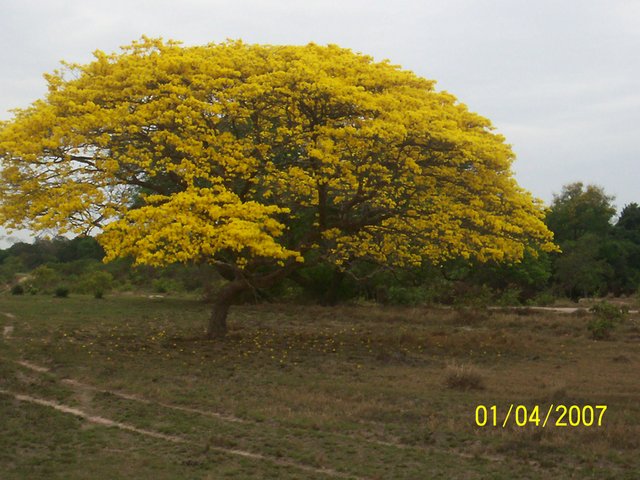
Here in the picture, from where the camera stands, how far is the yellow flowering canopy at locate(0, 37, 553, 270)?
637 inches

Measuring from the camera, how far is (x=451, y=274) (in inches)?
1529

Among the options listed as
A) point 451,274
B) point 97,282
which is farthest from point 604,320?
point 97,282

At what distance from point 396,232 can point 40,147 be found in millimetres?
8992

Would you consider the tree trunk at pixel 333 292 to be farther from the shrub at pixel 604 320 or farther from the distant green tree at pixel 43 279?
the distant green tree at pixel 43 279

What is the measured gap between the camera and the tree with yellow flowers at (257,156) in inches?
636

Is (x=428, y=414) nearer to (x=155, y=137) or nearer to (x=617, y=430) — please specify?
(x=617, y=430)

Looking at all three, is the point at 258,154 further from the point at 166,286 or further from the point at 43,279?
the point at 166,286

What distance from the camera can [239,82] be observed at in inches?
685

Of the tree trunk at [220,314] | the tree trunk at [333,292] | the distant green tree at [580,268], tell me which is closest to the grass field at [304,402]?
the tree trunk at [220,314]

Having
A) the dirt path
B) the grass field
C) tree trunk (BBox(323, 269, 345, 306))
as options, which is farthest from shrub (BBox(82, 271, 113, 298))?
the dirt path

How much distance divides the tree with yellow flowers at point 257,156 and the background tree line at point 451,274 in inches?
88.1

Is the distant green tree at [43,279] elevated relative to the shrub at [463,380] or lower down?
elevated

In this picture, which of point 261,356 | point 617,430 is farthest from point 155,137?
point 617,430

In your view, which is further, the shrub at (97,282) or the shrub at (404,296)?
the shrub at (97,282)
